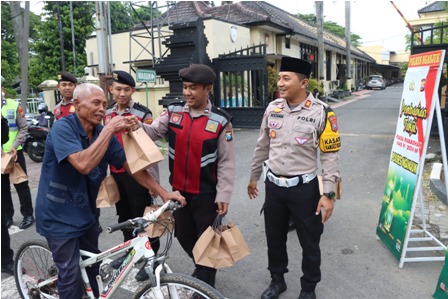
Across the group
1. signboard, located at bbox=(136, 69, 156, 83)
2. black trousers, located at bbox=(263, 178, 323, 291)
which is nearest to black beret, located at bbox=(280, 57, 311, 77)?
black trousers, located at bbox=(263, 178, 323, 291)

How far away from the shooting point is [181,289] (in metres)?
2.15

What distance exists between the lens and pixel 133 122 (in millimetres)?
2400

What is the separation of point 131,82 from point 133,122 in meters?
1.19

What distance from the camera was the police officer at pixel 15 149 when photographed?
15.5 feet

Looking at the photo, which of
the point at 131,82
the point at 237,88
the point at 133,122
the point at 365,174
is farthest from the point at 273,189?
the point at 237,88

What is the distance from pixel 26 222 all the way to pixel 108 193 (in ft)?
7.72

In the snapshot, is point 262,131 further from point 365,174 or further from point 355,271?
point 365,174

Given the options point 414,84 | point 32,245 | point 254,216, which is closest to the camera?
point 32,245

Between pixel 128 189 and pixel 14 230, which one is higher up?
pixel 128 189

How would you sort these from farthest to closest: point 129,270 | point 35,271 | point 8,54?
point 8,54 < point 35,271 < point 129,270

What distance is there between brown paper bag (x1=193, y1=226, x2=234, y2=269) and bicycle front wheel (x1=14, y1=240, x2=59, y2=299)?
1.03m

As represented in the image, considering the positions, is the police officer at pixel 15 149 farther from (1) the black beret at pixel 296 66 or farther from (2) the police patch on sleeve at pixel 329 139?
(2) the police patch on sleeve at pixel 329 139

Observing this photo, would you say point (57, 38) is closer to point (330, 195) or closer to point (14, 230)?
point (14, 230)

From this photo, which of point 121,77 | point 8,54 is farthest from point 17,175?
point 8,54
